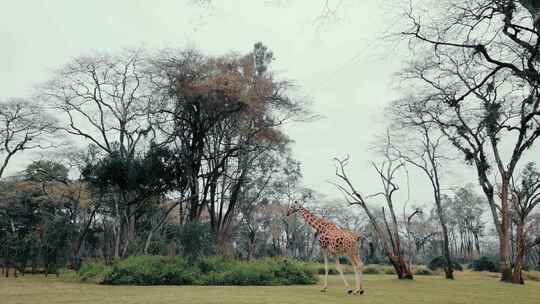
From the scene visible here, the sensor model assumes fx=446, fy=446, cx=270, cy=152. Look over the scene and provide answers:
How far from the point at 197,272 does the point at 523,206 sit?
18.2 m

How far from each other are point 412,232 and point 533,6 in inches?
2222

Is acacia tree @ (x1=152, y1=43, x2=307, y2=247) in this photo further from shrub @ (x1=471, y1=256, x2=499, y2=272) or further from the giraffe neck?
shrub @ (x1=471, y1=256, x2=499, y2=272)

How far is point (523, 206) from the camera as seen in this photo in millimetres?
23938

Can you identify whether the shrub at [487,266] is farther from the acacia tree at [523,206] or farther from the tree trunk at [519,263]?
the tree trunk at [519,263]

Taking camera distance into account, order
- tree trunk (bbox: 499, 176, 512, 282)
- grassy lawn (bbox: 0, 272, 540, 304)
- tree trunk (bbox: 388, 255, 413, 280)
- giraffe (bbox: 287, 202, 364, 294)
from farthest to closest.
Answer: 1. tree trunk (bbox: 388, 255, 413, 280)
2. tree trunk (bbox: 499, 176, 512, 282)
3. giraffe (bbox: 287, 202, 364, 294)
4. grassy lawn (bbox: 0, 272, 540, 304)

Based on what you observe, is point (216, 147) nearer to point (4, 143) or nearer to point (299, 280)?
point (299, 280)

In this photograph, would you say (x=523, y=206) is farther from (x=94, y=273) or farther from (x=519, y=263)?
(x=94, y=273)

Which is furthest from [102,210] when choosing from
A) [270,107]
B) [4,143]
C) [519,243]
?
[519,243]

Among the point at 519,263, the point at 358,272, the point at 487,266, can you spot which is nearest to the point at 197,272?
the point at 358,272

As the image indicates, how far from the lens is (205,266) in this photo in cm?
1634

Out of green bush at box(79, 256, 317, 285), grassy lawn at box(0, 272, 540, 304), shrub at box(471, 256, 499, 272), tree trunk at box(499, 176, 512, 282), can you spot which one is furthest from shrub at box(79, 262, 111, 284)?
shrub at box(471, 256, 499, 272)

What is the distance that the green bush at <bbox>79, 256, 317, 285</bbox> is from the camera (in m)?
14.7

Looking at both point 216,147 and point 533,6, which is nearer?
point 533,6

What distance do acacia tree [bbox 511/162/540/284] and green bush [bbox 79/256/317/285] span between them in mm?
8931
